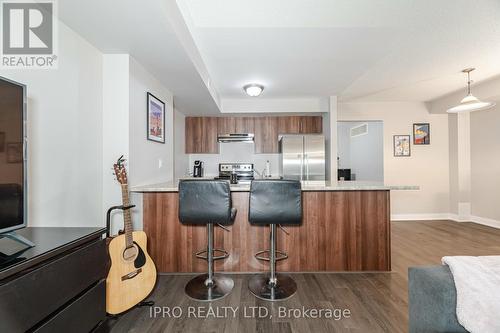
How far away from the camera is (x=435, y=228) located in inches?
163

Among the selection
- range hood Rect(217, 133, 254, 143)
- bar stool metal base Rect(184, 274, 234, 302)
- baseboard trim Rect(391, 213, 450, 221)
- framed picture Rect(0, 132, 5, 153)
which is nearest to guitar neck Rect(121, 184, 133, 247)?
bar stool metal base Rect(184, 274, 234, 302)

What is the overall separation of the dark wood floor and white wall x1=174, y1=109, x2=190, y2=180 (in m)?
2.24

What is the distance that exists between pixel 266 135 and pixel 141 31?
3.15 m

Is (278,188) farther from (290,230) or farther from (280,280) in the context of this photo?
(280,280)

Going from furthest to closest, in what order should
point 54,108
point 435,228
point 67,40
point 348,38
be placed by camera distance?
point 435,228 → point 348,38 → point 67,40 → point 54,108

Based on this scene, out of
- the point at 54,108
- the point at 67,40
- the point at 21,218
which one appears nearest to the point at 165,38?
the point at 67,40

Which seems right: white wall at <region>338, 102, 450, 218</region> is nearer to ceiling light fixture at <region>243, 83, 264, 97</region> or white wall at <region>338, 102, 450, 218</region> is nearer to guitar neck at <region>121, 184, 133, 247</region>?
ceiling light fixture at <region>243, 83, 264, 97</region>

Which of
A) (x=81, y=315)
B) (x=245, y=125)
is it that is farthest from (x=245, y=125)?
(x=81, y=315)

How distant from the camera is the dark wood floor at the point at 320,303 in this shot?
1.61m

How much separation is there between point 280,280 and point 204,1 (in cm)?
256

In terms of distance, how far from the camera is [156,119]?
269 centimetres

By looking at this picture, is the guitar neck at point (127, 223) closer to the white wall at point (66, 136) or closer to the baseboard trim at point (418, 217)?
the white wall at point (66, 136)

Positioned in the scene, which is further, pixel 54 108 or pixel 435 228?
pixel 435 228

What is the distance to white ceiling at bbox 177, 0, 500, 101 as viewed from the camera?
1807mm
